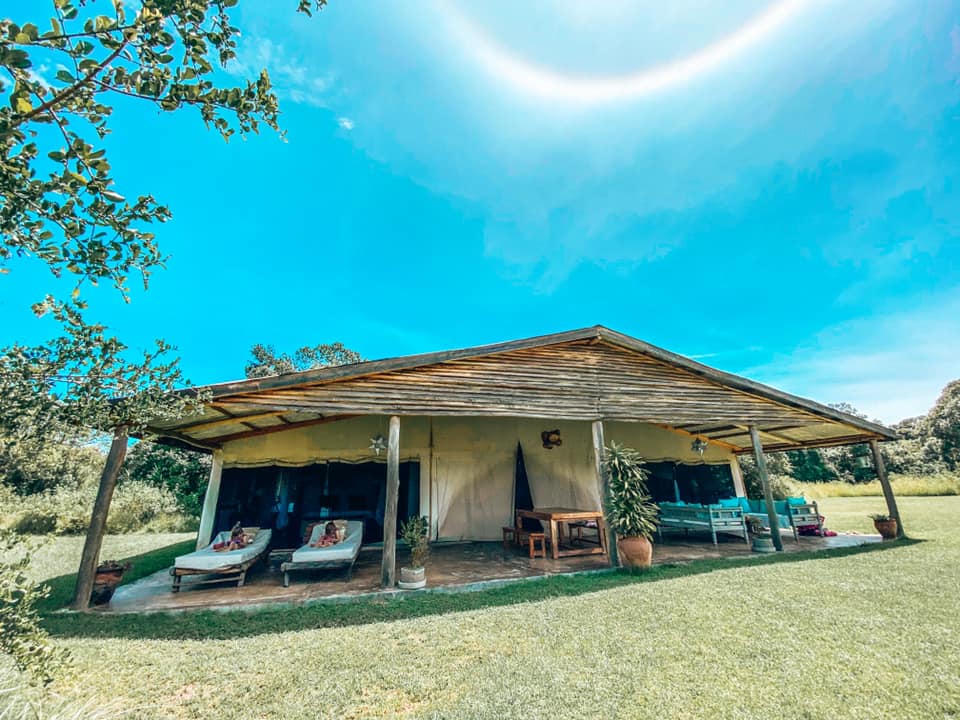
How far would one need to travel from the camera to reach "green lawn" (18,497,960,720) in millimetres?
2639

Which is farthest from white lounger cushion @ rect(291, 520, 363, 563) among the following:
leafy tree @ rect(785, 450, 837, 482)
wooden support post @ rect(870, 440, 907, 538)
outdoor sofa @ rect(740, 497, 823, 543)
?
leafy tree @ rect(785, 450, 837, 482)

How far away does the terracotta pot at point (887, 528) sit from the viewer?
8.12 m

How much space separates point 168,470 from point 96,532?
46.4 feet

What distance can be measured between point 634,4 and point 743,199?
32.9 feet

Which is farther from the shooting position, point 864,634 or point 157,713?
point 864,634

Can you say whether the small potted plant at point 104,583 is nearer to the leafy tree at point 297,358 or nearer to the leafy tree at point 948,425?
the leafy tree at point 297,358

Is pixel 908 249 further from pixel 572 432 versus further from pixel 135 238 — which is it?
pixel 135 238

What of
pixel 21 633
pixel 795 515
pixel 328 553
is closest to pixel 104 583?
pixel 328 553

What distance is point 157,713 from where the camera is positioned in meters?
2.64

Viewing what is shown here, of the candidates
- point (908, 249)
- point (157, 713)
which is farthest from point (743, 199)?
point (157, 713)

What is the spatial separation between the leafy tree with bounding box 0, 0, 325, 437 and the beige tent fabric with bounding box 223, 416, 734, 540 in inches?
292

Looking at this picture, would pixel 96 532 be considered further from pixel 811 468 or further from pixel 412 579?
pixel 811 468

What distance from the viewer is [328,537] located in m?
6.84

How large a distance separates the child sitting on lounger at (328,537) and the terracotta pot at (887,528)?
35.5 ft
